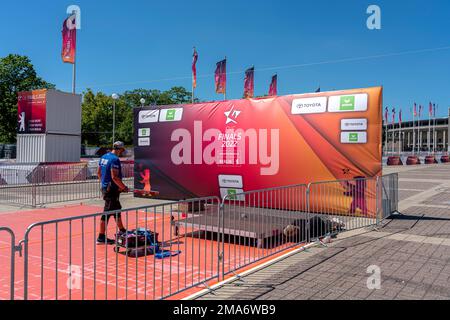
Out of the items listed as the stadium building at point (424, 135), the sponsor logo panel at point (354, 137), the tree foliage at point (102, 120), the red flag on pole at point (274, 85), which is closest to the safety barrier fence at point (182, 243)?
the sponsor logo panel at point (354, 137)

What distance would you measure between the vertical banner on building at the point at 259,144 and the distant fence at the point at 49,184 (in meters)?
3.02

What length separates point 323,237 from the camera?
314 inches

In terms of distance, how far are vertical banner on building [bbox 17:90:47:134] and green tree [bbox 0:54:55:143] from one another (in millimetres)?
23688

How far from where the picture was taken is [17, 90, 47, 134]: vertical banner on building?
24172 mm

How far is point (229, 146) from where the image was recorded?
12492 mm

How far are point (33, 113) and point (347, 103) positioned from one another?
21.2m

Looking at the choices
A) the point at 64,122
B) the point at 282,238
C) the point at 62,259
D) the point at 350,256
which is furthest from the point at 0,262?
the point at 64,122

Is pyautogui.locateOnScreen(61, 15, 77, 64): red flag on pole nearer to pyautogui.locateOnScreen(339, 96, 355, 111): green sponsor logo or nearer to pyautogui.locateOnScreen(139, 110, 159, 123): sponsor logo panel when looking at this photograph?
pyautogui.locateOnScreen(139, 110, 159, 123): sponsor logo panel

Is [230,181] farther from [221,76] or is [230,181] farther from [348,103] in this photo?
[221,76]

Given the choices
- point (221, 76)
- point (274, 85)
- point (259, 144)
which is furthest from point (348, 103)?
point (274, 85)

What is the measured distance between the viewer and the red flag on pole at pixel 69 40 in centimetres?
2739

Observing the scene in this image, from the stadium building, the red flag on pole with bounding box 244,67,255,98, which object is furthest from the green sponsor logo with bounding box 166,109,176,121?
the stadium building

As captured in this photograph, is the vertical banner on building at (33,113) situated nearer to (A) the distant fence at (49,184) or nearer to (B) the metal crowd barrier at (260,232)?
(A) the distant fence at (49,184)
